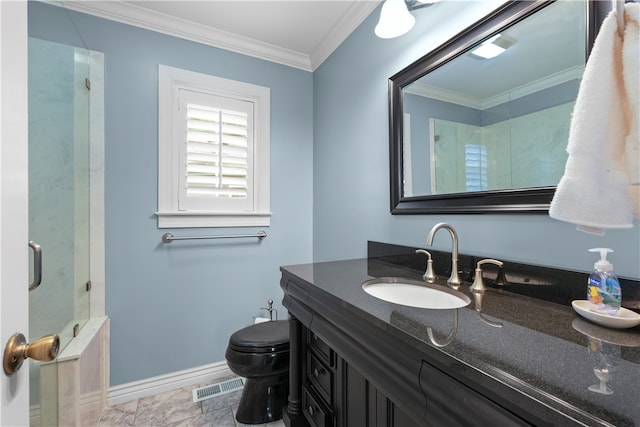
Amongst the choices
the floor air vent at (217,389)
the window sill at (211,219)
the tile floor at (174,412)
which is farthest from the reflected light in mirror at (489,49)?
the floor air vent at (217,389)

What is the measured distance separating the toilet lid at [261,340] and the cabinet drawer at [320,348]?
0.30 meters

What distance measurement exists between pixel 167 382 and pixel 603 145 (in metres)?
2.31

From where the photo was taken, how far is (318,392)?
3.93ft

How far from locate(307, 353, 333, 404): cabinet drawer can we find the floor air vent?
2.75ft

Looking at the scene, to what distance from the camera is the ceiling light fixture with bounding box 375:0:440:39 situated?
1.18 m

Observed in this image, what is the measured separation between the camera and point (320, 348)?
3.82 ft

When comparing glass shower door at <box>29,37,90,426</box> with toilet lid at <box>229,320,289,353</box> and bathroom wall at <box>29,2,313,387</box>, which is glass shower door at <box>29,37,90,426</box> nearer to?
bathroom wall at <box>29,2,313,387</box>

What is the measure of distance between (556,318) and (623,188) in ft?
1.08

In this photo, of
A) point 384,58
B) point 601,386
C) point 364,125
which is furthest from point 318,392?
point 384,58

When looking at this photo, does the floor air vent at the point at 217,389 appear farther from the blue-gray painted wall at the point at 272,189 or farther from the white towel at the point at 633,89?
the white towel at the point at 633,89

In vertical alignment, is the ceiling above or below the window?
above

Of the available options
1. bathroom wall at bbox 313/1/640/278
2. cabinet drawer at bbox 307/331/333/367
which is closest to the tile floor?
cabinet drawer at bbox 307/331/333/367

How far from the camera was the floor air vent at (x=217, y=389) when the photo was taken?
1.74m

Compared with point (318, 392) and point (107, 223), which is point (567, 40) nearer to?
point (318, 392)
